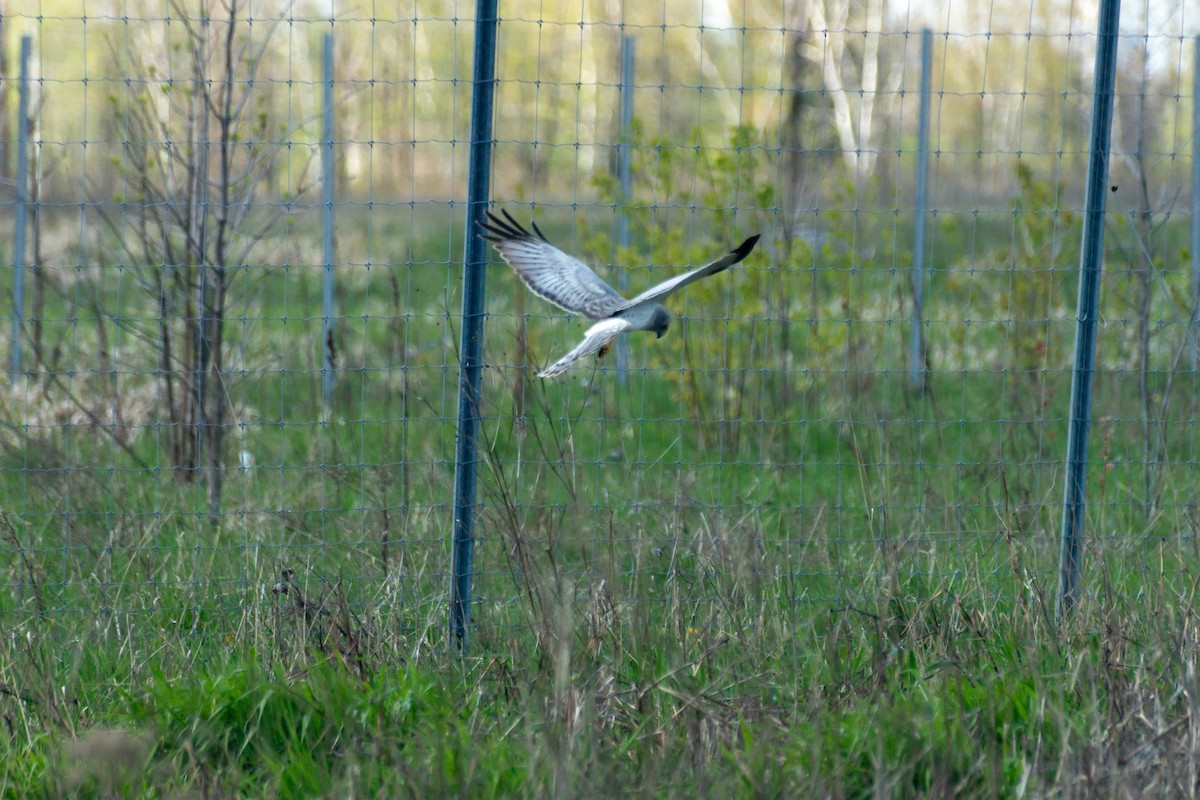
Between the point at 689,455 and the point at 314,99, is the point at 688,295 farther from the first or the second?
the point at 314,99

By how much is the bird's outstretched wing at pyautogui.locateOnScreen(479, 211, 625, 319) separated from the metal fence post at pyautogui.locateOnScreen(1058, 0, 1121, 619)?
1649 mm

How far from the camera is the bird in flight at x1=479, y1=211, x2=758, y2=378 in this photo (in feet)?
11.0

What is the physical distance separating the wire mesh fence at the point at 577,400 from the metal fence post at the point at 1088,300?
0.40 ft

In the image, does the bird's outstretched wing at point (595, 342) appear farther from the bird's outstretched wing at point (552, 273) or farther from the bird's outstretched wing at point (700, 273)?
the bird's outstretched wing at point (552, 273)

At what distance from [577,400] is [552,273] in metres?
3.35

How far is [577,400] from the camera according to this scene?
23.4 feet

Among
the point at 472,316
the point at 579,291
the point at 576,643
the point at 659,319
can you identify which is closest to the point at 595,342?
the point at 659,319

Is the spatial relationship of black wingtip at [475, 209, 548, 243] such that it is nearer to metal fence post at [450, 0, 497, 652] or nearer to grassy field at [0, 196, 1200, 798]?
metal fence post at [450, 0, 497, 652]

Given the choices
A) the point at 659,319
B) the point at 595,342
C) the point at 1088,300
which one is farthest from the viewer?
the point at 1088,300

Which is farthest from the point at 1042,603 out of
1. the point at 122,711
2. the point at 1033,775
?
the point at 122,711

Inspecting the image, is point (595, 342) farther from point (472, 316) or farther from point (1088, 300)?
point (1088, 300)

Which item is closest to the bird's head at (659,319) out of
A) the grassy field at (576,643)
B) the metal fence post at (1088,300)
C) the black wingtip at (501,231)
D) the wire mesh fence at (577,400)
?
the wire mesh fence at (577,400)

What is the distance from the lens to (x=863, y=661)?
3455 millimetres

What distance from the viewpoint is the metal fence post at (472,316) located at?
142 inches
